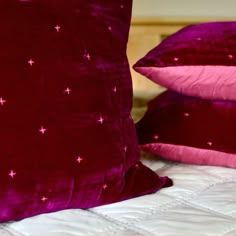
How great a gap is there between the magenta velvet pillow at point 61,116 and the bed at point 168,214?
19 mm

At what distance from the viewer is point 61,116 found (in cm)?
77

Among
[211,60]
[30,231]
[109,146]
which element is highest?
[211,60]

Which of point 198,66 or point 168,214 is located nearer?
point 168,214

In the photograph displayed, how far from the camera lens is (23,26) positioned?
2.56 ft

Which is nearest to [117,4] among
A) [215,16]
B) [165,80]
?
[165,80]

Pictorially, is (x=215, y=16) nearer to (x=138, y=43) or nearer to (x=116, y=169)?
(x=138, y=43)

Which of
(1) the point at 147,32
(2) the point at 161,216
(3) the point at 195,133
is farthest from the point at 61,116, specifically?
(1) the point at 147,32

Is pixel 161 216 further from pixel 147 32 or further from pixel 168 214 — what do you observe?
pixel 147 32

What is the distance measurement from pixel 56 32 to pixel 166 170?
1.22 ft

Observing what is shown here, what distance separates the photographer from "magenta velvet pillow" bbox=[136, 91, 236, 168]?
100 centimetres

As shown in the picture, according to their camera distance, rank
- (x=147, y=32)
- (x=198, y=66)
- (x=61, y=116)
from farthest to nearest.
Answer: (x=147, y=32) → (x=198, y=66) → (x=61, y=116)

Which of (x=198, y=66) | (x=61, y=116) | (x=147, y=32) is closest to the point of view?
(x=61, y=116)

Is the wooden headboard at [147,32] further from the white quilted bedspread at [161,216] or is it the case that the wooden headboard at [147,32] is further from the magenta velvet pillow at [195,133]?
the white quilted bedspread at [161,216]

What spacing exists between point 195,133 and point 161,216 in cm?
27
